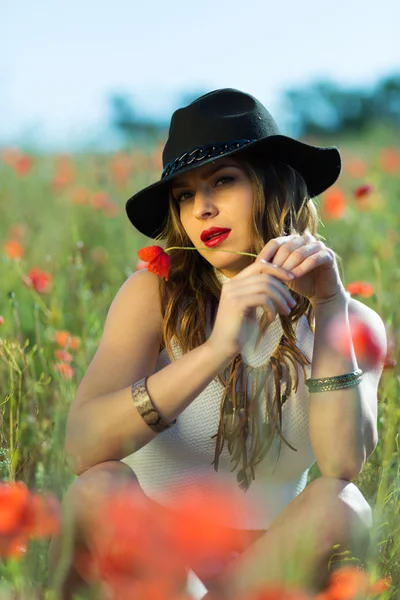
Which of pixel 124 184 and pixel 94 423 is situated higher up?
pixel 124 184

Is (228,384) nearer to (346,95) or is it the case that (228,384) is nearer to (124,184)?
(124,184)

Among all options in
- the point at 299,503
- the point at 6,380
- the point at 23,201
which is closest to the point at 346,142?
the point at 23,201

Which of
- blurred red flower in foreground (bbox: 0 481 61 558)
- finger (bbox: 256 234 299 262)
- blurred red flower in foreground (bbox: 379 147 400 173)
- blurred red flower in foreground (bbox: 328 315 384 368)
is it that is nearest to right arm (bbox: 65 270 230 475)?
finger (bbox: 256 234 299 262)

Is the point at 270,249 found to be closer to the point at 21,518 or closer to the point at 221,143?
the point at 221,143

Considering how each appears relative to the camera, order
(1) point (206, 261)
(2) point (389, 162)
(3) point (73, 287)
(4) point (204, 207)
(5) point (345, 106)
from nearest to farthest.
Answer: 1. (4) point (204, 207)
2. (1) point (206, 261)
3. (3) point (73, 287)
4. (2) point (389, 162)
5. (5) point (345, 106)

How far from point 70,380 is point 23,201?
11.6 feet

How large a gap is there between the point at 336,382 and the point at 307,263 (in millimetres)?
290

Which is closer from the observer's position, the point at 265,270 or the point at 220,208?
the point at 265,270

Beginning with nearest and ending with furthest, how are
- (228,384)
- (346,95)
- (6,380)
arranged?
(228,384)
(6,380)
(346,95)

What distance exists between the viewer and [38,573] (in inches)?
65.2

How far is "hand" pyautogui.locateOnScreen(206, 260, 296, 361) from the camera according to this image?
1.77 metres

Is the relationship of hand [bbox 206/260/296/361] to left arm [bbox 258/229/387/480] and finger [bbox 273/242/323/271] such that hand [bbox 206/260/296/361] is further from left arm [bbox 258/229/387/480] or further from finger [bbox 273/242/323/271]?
left arm [bbox 258/229/387/480]

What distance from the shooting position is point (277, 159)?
226 cm

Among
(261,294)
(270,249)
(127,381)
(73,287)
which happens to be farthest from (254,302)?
(73,287)
